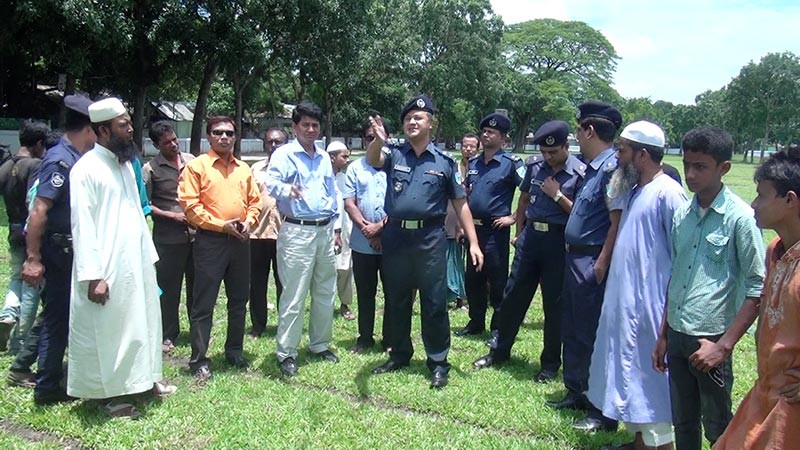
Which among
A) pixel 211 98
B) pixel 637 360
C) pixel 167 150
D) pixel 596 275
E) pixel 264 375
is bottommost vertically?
pixel 264 375

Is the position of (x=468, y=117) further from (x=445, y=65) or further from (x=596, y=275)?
(x=596, y=275)

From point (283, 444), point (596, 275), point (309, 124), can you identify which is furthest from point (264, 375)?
point (596, 275)

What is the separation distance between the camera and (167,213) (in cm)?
529

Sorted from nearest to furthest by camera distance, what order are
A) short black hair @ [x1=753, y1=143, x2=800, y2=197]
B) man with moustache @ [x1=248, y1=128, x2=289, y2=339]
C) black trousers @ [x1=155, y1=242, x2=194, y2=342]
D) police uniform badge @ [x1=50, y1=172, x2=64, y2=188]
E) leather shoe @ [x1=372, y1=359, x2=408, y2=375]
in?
short black hair @ [x1=753, y1=143, x2=800, y2=197], police uniform badge @ [x1=50, y1=172, x2=64, y2=188], leather shoe @ [x1=372, y1=359, x2=408, y2=375], black trousers @ [x1=155, y1=242, x2=194, y2=342], man with moustache @ [x1=248, y1=128, x2=289, y2=339]

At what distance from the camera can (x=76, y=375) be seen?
3.92 meters

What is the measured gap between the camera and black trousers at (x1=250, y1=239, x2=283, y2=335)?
5.96m

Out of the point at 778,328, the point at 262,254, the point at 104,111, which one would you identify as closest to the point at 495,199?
the point at 262,254

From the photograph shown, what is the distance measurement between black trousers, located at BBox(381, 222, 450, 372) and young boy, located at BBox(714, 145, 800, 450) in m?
2.65

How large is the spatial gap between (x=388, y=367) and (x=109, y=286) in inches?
88.6

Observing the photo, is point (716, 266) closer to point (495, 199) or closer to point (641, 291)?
point (641, 291)

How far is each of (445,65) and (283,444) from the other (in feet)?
128

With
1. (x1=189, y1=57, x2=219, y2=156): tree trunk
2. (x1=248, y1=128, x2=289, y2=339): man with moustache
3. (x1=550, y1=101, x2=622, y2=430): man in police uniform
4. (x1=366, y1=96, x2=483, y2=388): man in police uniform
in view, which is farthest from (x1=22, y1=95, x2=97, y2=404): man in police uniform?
(x1=189, y1=57, x2=219, y2=156): tree trunk

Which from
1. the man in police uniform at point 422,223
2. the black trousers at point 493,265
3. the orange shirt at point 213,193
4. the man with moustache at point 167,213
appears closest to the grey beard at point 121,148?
the orange shirt at point 213,193

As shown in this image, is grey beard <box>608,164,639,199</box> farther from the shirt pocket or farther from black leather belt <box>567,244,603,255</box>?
the shirt pocket
